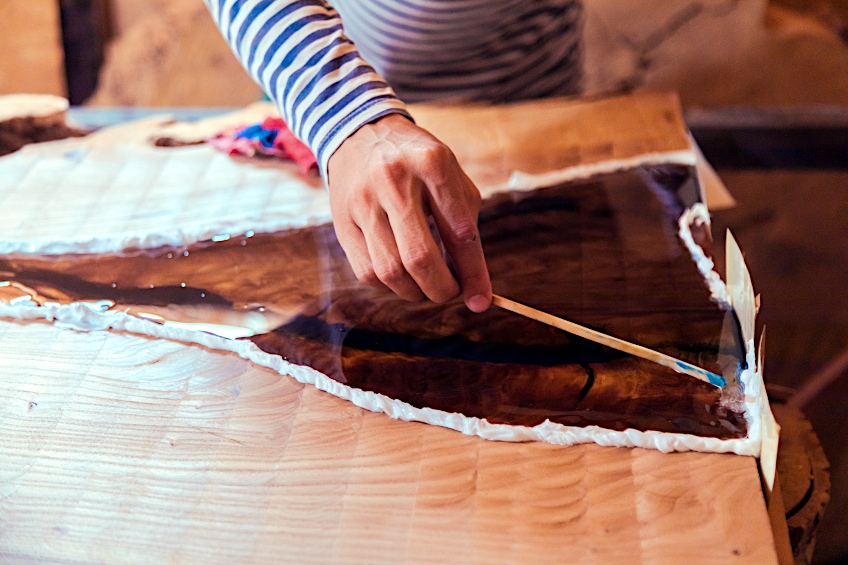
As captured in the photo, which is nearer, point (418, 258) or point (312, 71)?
point (418, 258)

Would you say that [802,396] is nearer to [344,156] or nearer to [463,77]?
[463,77]

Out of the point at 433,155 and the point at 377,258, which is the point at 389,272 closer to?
the point at 377,258

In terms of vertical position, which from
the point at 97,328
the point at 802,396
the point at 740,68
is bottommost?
the point at 802,396

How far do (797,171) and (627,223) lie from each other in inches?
43.6

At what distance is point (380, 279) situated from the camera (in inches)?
27.7

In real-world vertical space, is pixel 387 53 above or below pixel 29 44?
above

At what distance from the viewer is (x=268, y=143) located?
1019mm

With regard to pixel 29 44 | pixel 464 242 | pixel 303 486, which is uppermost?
pixel 464 242

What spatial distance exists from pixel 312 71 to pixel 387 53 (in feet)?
1.11

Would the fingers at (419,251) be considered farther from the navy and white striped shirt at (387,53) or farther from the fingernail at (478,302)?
the navy and white striped shirt at (387,53)

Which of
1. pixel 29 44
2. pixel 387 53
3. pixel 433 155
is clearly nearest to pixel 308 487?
pixel 433 155

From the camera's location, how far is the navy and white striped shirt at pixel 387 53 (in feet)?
2.61

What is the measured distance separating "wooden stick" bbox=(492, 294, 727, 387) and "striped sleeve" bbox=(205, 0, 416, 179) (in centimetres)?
25

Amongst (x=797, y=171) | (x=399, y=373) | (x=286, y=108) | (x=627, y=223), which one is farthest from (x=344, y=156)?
(x=797, y=171)
